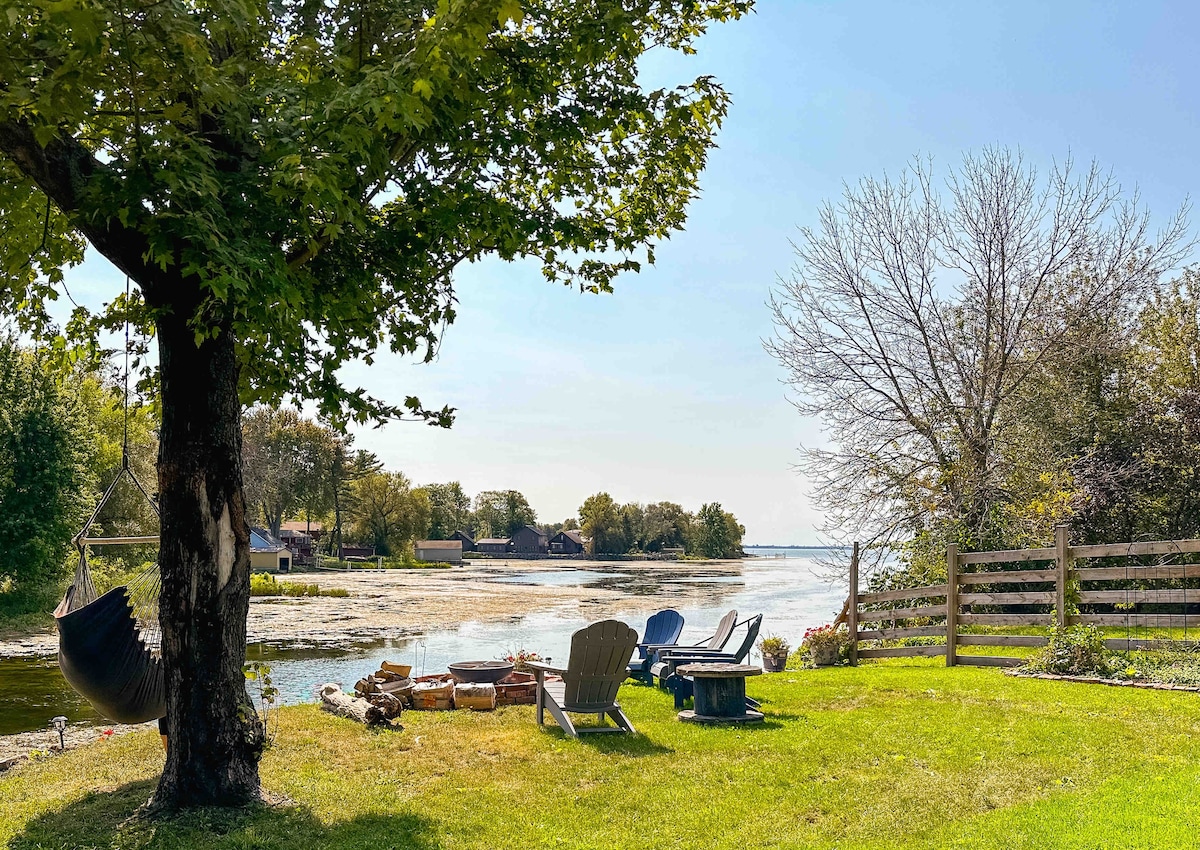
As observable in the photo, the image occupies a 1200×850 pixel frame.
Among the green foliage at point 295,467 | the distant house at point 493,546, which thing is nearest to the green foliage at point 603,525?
the distant house at point 493,546

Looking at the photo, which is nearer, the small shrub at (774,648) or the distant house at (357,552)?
the small shrub at (774,648)

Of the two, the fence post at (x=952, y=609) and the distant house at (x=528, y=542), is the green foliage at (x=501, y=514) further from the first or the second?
the fence post at (x=952, y=609)

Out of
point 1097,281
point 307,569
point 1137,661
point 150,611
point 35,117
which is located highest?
point 1097,281

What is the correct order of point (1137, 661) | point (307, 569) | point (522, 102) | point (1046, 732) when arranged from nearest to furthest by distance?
1. point (522, 102)
2. point (1046, 732)
3. point (1137, 661)
4. point (307, 569)

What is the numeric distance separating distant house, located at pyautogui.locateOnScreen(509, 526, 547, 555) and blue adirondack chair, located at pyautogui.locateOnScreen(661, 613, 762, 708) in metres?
103

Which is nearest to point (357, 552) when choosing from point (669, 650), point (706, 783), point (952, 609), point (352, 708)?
point (669, 650)

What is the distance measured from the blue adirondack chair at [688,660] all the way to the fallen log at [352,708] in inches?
116

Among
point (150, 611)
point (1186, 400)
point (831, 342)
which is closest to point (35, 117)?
point (150, 611)

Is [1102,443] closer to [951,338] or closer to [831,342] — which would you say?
[951,338]

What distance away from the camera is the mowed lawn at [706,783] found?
4.60 m

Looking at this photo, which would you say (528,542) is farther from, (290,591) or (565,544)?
(290,591)

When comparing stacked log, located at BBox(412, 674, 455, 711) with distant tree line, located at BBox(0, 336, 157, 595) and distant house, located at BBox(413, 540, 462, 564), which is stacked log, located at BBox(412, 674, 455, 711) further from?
distant house, located at BBox(413, 540, 462, 564)

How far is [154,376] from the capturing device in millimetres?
6906

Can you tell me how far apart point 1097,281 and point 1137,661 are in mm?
9855
